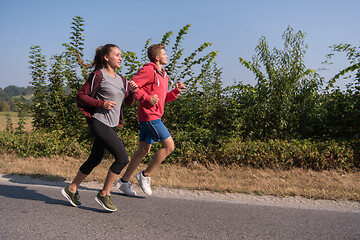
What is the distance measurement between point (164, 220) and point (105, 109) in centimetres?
139

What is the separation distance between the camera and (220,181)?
481 centimetres

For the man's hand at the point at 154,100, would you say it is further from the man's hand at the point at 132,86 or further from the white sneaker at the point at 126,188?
the white sneaker at the point at 126,188

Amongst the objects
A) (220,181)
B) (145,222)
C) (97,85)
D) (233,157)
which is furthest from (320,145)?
(97,85)

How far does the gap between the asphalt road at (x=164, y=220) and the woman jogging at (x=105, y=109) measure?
30cm

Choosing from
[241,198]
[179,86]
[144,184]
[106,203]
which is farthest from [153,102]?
[241,198]

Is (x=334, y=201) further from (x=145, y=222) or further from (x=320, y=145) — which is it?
(x=145, y=222)

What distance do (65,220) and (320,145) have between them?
4576 mm

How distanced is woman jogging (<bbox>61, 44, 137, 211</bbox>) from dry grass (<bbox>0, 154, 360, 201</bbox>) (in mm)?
1262

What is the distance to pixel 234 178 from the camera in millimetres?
5035

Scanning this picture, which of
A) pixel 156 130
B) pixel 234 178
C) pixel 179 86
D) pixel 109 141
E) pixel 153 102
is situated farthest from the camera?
pixel 234 178

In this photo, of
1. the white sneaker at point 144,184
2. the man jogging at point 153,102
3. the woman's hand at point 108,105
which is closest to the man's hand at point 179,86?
the man jogging at point 153,102

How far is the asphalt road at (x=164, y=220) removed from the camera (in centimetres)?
296

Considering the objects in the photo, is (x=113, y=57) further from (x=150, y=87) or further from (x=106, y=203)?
(x=106, y=203)

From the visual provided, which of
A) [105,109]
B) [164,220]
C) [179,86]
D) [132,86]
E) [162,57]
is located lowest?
[164,220]
